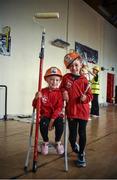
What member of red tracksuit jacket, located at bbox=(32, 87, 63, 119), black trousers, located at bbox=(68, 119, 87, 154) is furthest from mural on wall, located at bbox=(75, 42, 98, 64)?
black trousers, located at bbox=(68, 119, 87, 154)

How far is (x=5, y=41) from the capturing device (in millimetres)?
6840

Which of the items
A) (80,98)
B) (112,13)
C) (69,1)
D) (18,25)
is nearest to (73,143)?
(80,98)

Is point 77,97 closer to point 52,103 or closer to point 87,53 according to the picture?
point 52,103

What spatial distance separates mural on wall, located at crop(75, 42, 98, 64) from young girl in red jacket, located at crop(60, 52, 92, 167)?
7.36 meters

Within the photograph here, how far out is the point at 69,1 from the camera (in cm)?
952

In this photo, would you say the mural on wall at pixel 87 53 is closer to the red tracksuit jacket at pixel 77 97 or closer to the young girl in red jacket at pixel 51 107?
the young girl in red jacket at pixel 51 107

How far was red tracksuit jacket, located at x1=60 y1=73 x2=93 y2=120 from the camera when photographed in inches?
121

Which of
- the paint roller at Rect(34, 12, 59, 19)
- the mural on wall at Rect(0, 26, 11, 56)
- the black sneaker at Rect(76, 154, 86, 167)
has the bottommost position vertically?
the black sneaker at Rect(76, 154, 86, 167)

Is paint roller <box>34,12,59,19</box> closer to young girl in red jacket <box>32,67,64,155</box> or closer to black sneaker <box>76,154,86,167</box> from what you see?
young girl in red jacket <box>32,67,64,155</box>

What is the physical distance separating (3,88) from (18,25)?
1535mm

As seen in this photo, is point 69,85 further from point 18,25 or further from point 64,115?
point 18,25

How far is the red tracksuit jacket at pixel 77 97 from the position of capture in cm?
306

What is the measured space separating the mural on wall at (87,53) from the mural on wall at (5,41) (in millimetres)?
3863

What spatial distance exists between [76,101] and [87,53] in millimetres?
8604
